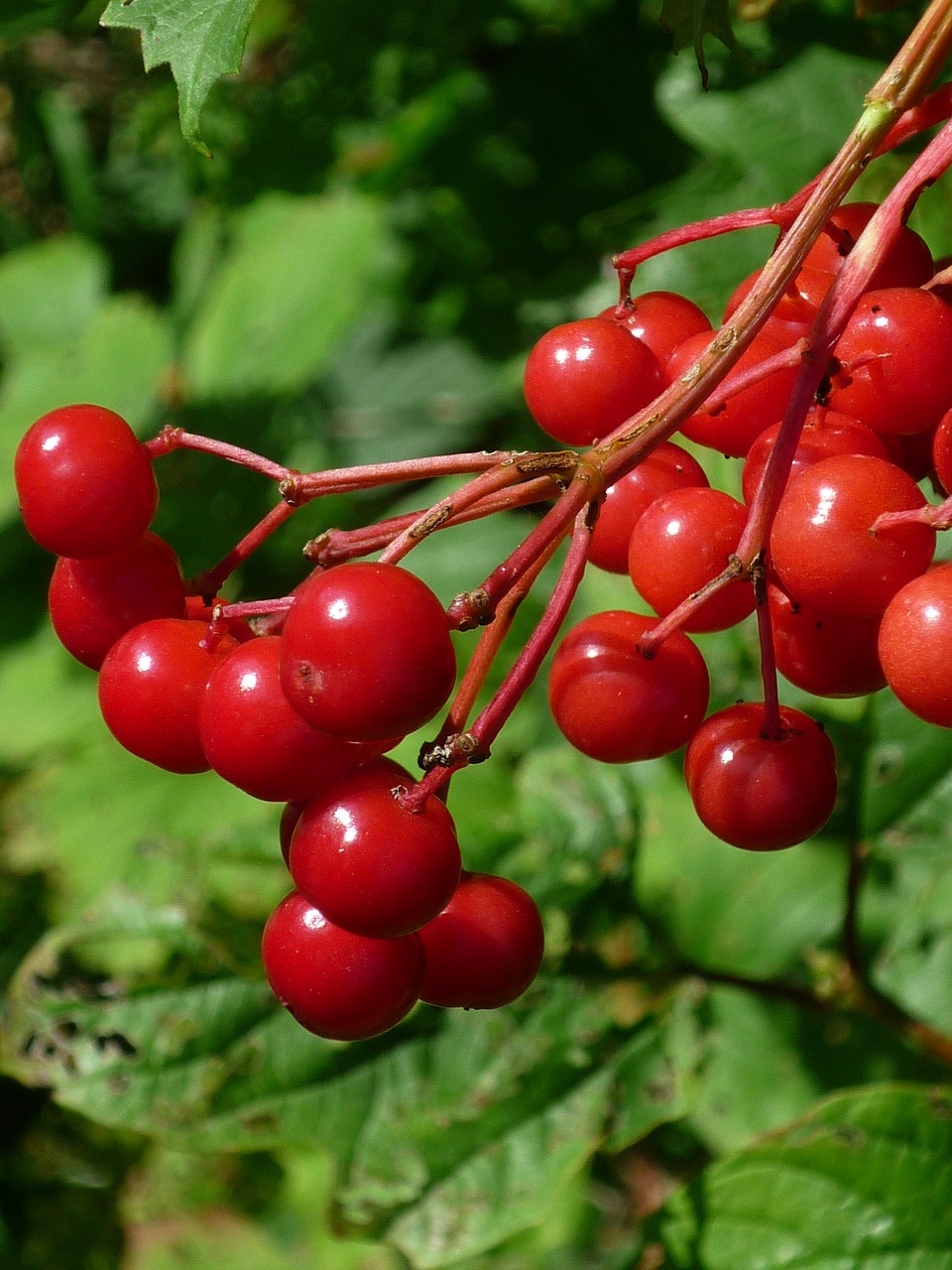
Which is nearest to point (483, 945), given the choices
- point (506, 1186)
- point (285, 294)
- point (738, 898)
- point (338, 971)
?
point (338, 971)

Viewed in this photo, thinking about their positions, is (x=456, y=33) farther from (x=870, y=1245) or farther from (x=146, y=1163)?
(x=146, y=1163)

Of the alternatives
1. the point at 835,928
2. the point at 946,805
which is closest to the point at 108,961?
the point at 835,928

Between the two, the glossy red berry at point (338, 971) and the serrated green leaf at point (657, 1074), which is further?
the serrated green leaf at point (657, 1074)

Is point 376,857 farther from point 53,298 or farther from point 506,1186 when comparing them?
point 53,298

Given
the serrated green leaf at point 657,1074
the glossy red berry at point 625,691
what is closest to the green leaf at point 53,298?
the serrated green leaf at point 657,1074

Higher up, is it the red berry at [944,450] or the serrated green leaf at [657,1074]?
the red berry at [944,450]

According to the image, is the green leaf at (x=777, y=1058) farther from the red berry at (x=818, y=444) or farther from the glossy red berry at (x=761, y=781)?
the red berry at (x=818, y=444)
